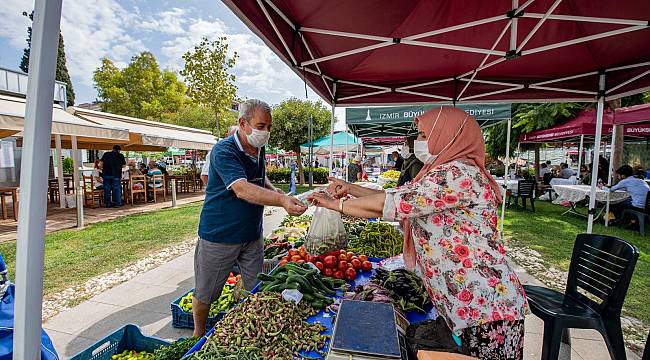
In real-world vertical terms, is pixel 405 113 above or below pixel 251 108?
above

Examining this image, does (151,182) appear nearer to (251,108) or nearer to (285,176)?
(285,176)

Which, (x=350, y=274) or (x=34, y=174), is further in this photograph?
(x=350, y=274)

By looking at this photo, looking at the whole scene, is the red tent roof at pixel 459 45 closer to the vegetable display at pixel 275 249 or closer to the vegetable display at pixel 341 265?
the vegetable display at pixel 341 265

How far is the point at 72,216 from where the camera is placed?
962 cm

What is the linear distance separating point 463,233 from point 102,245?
7.46 meters

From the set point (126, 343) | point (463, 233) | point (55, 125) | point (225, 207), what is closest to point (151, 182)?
point (55, 125)

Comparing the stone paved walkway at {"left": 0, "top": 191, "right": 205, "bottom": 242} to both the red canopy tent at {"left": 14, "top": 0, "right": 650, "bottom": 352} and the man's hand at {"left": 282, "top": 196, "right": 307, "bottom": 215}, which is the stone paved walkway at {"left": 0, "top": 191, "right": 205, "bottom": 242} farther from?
the red canopy tent at {"left": 14, "top": 0, "right": 650, "bottom": 352}

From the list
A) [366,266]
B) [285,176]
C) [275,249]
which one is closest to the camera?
[366,266]

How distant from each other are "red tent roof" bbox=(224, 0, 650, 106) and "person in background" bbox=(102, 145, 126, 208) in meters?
9.46

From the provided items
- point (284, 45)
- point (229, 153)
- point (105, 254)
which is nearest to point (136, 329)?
point (229, 153)

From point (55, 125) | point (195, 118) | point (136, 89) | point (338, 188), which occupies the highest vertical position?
point (136, 89)

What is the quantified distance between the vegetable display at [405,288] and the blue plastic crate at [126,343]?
6.32ft

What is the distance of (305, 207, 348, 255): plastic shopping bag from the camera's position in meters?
3.50

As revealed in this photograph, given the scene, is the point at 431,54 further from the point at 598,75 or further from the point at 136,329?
the point at 136,329
